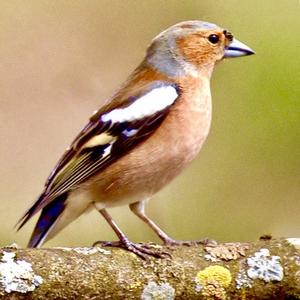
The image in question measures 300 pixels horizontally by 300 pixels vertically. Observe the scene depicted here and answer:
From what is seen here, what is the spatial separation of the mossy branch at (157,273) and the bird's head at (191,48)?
115 centimetres

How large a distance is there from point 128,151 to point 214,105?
1.36m

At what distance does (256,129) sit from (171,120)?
1345 millimetres

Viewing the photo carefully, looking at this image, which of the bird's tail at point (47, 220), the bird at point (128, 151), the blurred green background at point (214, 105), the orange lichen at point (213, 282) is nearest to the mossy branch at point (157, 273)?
the orange lichen at point (213, 282)

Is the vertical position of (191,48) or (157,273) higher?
(191,48)

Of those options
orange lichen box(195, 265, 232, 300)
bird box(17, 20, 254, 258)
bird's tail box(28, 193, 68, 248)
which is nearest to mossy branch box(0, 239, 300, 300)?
orange lichen box(195, 265, 232, 300)

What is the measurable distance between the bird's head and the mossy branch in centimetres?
115

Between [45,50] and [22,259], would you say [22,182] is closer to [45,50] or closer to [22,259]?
[45,50]

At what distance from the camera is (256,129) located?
564cm

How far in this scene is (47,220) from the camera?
445 cm

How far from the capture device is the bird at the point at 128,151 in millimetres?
4344

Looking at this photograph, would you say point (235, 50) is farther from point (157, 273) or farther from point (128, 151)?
point (157, 273)

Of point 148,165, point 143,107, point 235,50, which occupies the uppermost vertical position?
point 235,50

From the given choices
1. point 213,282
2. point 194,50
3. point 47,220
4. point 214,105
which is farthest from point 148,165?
point 214,105

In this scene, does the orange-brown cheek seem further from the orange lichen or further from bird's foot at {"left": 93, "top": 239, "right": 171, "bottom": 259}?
the orange lichen
